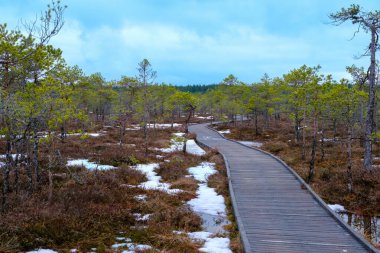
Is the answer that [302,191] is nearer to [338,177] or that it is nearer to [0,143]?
[338,177]

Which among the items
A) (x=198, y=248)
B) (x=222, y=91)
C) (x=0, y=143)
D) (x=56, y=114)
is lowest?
(x=198, y=248)

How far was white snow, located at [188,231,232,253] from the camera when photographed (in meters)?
8.80

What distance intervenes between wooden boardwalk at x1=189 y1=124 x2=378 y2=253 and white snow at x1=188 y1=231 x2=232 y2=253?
0.60m

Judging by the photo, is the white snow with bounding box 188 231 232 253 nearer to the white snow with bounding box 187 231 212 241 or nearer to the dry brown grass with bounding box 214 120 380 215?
the white snow with bounding box 187 231 212 241

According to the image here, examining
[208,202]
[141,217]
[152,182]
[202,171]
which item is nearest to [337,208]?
[208,202]

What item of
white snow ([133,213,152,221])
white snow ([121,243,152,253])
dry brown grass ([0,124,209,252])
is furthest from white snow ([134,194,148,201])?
white snow ([121,243,152,253])

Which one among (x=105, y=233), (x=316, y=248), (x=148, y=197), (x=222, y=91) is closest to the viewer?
(x=316, y=248)

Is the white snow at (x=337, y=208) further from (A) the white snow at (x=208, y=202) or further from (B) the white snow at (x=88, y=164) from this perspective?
(B) the white snow at (x=88, y=164)

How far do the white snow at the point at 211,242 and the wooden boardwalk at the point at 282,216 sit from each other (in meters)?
0.60

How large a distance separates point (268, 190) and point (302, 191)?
4.88 ft

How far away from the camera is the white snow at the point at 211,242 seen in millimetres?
8797

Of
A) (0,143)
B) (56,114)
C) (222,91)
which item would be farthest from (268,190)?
(222,91)

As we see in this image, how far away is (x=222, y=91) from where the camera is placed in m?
65.8

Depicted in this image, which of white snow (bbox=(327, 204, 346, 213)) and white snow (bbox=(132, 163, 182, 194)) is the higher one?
white snow (bbox=(132, 163, 182, 194))
